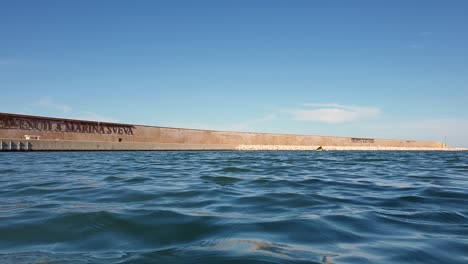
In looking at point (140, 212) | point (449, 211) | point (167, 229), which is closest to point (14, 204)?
point (140, 212)

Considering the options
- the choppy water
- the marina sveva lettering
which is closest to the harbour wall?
the marina sveva lettering

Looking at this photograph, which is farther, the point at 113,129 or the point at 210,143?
the point at 210,143

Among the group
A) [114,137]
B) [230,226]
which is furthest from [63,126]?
[230,226]

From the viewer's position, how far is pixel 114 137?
32.4 meters

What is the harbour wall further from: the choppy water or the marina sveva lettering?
the choppy water

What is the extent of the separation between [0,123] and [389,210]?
2856cm

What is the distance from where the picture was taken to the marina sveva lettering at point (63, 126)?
26.0 meters

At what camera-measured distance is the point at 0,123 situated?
25219 mm

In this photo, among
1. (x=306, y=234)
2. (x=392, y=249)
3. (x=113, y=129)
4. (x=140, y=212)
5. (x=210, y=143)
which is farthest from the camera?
(x=210, y=143)

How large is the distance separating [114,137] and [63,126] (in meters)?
4.59

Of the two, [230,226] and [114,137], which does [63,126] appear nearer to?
[114,137]

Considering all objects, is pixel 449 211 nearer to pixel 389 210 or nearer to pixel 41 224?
pixel 389 210

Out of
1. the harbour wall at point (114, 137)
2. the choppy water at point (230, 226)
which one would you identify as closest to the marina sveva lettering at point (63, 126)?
the harbour wall at point (114, 137)

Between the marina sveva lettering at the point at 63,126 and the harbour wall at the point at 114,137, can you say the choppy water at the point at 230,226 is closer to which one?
the harbour wall at the point at 114,137
